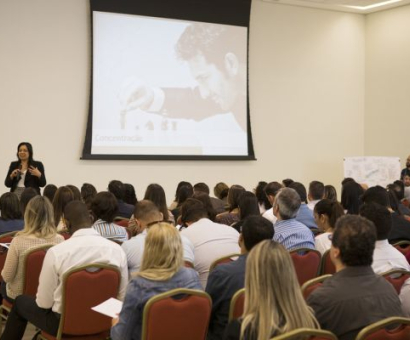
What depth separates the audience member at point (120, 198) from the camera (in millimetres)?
6195

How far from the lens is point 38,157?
9.70m

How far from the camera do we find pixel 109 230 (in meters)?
4.56

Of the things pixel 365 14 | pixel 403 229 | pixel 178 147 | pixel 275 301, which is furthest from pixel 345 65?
pixel 275 301

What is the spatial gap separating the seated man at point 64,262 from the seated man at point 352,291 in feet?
4.79

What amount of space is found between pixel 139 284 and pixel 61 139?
292 inches

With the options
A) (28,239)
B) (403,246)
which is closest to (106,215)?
(28,239)

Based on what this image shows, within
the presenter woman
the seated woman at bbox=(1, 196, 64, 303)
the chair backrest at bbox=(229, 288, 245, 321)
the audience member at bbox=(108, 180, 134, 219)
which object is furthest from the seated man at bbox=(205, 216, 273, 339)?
the presenter woman

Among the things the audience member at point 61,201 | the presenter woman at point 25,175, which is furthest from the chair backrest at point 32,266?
the presenter woman at point 25,175

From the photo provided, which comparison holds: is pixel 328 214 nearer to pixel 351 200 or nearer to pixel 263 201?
pixel 351 200

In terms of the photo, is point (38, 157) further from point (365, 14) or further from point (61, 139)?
point (365, 14)

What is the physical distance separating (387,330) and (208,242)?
190cm

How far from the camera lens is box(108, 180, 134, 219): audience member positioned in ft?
20.3

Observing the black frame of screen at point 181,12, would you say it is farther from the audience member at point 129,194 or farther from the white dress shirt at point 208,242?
the white dress shirt at point 208,242

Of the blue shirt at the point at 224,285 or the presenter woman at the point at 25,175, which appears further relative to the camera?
the presenter woman at the point at 25,175
